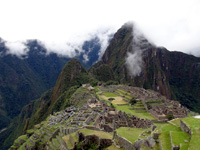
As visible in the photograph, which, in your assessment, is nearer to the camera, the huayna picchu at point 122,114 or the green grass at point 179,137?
the green grass at point 179,137

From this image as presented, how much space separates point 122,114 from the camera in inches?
1237

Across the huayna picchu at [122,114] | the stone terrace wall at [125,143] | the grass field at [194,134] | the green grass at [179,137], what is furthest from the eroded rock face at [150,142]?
the grass field at [194,134]

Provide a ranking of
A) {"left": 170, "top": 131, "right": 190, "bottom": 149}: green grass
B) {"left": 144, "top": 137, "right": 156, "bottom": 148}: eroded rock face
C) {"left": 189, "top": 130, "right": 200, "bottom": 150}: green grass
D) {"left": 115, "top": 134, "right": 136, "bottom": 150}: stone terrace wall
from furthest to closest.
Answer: {"left": 115, "top": 134, "right": 136, "bottom": 150}: stone terrace wall
{"left": 144, "top": 137, "right": 156, "bottom": 148}: eroded rock face
{"left": 170, "top": 131, "right": 190, "bottom": 149}: green grass
{"left": 189, "top": 130, "right": 200, "bottom": 150}: green grass

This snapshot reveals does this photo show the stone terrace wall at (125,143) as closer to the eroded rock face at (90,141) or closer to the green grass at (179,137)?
the eroded rock face at (90,141)

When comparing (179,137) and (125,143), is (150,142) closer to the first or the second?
(179,137)

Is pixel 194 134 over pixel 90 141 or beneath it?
over

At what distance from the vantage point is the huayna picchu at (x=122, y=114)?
1145 centimetres

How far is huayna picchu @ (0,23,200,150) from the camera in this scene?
11.5m

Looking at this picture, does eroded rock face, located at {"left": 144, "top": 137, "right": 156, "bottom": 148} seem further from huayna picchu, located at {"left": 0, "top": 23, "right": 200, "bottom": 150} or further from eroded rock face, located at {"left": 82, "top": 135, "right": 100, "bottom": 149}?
eroded rock face, located at {"left": 82, "top": 135, "right": 100, "bottom": 149}

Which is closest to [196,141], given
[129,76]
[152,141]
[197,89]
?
[152,141]

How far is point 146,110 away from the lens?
47844 mm

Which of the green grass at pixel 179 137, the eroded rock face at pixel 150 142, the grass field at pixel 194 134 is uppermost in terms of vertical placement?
the grass field at pixel 194 134

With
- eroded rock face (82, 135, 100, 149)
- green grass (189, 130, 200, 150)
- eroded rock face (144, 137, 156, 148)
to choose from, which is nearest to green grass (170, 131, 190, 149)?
green grass (189, 130, 200, 150)

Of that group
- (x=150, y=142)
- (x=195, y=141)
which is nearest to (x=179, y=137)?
(x=195, y=141)
